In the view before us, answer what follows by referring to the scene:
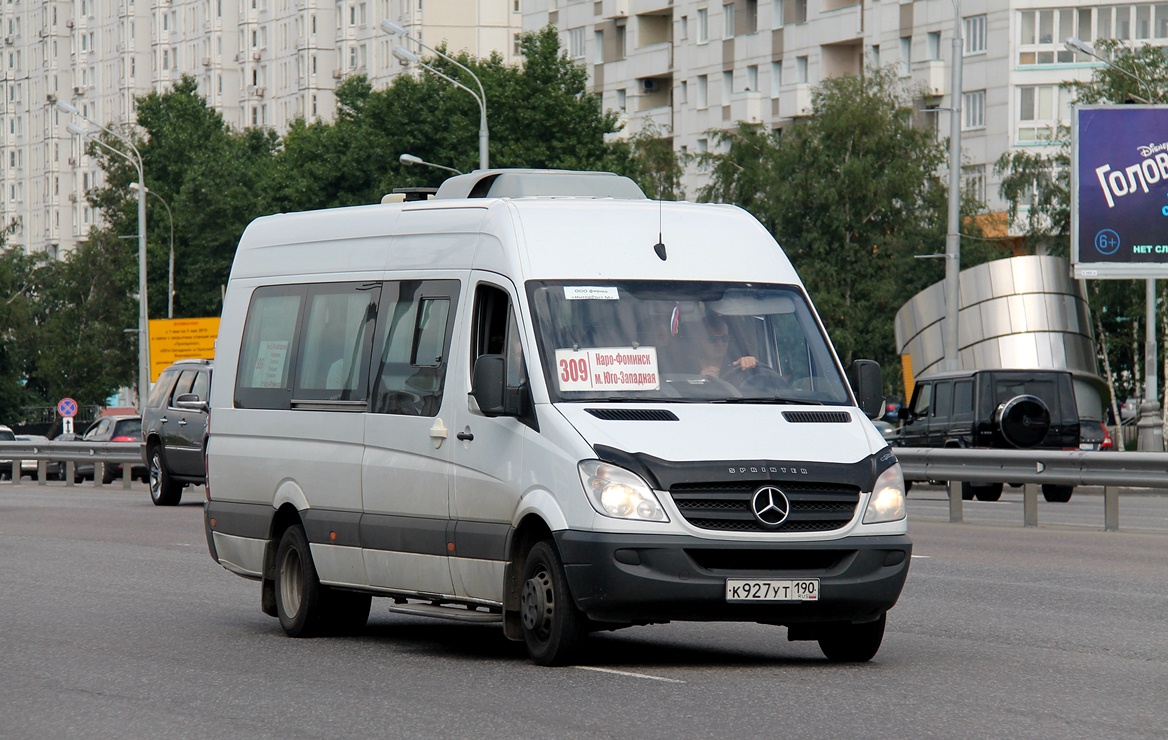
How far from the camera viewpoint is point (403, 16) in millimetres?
117875

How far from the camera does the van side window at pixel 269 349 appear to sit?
1253 cm

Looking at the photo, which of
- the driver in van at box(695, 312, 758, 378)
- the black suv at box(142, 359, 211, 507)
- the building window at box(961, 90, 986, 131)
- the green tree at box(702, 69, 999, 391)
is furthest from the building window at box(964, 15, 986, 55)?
the driver in van at box(695, 312, 758, 378)

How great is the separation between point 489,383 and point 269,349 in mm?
2970

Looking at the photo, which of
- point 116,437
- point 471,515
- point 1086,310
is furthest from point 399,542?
point 1086,310

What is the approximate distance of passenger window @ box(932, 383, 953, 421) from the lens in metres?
32.9

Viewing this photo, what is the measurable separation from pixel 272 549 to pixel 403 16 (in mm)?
107731

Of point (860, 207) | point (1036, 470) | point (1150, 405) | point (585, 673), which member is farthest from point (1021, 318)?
point (585, 673)

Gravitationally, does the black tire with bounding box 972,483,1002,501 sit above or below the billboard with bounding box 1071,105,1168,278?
below

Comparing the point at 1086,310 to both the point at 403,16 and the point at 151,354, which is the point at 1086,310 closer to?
the point at 151,354

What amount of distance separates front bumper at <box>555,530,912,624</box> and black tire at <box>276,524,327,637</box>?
8.37ft

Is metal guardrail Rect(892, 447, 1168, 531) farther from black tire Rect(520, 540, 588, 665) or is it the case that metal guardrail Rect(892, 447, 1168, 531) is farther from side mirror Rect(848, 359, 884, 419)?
black tire Rect(520, 540, 588, 665)

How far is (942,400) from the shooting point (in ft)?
108

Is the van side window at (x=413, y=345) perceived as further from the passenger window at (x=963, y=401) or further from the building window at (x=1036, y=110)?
the building window at (x=1036, y=110)

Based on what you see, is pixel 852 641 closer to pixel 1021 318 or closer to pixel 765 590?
pixel 765 590
